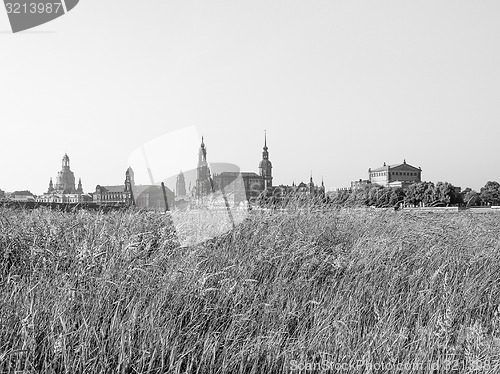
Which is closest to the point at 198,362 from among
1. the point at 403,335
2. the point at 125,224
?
the point at 403,335

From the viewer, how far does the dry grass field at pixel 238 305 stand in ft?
7.77

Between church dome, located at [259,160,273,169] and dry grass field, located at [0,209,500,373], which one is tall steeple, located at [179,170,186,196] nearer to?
dry grass field, located at [0,209,500,373]

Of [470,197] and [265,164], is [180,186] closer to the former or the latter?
[470,197]

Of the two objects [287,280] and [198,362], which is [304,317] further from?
[198,362]

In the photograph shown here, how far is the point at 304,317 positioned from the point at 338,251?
6.75 feet

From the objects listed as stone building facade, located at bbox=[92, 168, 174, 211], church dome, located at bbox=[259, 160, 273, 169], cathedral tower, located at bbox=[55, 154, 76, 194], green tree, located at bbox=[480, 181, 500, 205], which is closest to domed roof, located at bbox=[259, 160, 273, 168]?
church dome, located at bbox=[259, 160, 273, 169]

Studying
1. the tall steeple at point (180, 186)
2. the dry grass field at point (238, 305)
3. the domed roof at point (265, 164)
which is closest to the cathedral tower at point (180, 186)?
the tall steeple at point (180, 186)

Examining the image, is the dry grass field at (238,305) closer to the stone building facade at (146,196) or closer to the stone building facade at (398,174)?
the stone building facade at (146,196)

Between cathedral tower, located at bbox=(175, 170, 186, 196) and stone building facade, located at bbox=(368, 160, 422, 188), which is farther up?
stone building facade, located at bbox=(368, 160, 422, 188)

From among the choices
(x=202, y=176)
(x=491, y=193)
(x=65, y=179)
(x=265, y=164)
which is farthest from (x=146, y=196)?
(x=265, y=164)

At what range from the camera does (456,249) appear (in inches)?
222

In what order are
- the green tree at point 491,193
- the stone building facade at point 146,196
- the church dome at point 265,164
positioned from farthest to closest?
the church dome at point 265,164, the green tree at point 491,193, the stone building facade at point 146,196

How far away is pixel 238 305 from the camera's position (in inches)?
127

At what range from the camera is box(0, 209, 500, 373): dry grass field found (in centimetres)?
237
